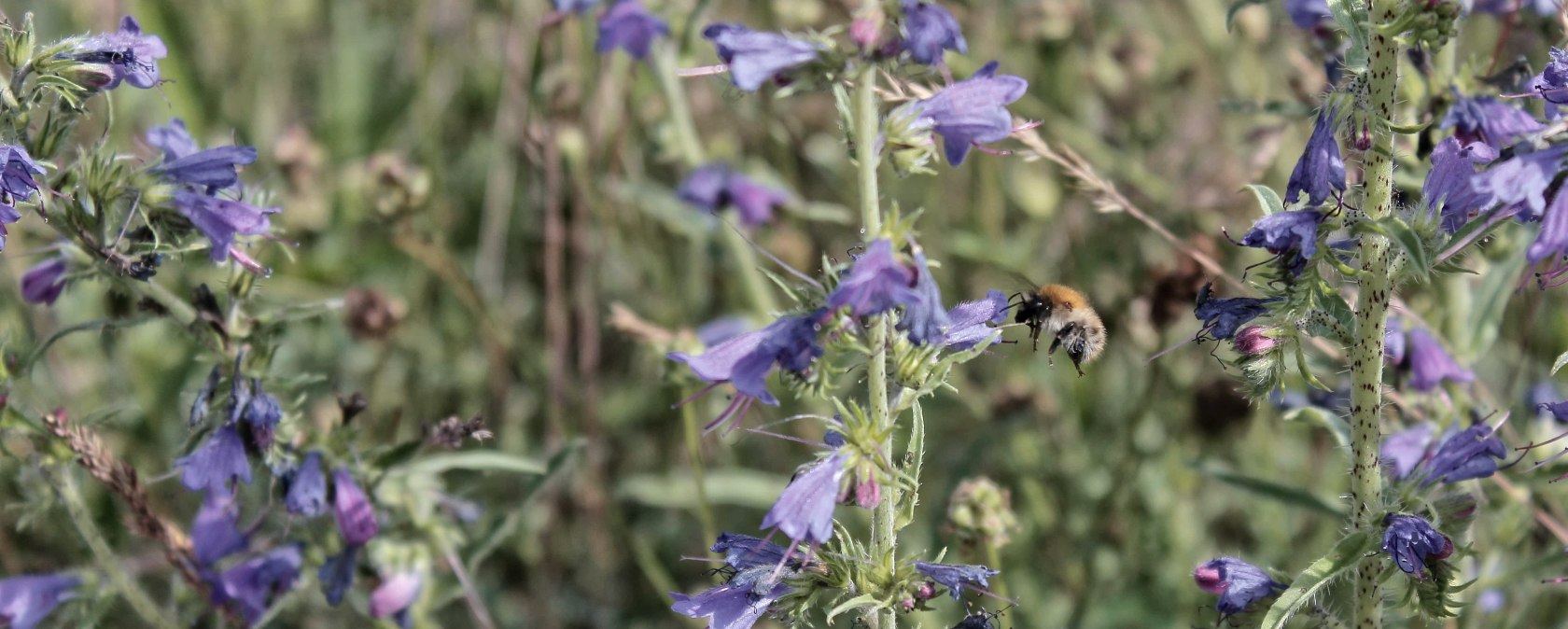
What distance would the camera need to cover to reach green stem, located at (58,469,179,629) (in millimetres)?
3658

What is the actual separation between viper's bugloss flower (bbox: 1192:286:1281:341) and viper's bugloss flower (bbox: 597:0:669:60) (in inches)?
111

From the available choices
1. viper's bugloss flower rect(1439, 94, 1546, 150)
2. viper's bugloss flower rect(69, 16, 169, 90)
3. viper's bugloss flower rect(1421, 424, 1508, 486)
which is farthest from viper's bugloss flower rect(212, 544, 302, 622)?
viper's bugloss flower rect(1439, 94, 1546, 150)

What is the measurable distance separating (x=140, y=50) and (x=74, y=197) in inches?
15.3

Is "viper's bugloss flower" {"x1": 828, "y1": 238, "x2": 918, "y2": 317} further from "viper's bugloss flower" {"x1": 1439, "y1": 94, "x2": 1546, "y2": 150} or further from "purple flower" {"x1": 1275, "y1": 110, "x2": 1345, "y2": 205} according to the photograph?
"viper's bugloss flower" {"x1": 1439, "y1": 94, "x2": 1546, "y2": 150}

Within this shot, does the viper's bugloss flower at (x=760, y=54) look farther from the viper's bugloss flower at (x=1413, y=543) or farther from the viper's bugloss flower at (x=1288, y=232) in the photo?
the viper's bugloss flower at (x=1413, y=543)

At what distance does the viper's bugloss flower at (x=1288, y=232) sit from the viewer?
8.97ft

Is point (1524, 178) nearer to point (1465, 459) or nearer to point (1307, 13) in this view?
point (1465, 459)

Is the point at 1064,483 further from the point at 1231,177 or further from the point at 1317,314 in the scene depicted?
the point at 1317,314

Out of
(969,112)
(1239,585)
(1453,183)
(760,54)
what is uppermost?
(760,54)

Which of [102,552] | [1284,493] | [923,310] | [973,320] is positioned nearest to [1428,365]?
[1284,493]

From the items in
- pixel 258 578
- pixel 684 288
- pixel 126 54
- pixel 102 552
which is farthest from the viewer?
pixel 684 288

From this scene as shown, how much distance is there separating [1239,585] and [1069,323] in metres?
0.83

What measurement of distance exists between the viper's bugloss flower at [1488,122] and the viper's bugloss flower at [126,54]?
3.12 m

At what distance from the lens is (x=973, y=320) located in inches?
110
